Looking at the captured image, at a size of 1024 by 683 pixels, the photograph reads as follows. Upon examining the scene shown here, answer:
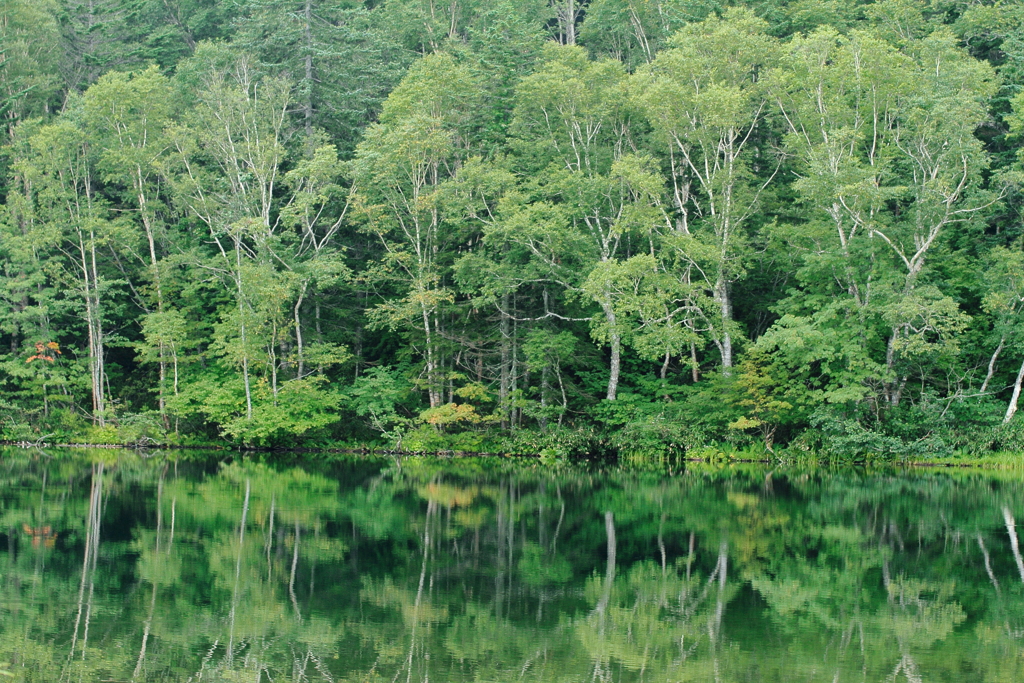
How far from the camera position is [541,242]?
33.2m

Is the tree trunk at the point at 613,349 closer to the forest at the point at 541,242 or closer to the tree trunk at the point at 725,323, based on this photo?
the forest at the point at 541,242

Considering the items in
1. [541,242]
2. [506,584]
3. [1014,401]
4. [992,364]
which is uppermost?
[541,242]

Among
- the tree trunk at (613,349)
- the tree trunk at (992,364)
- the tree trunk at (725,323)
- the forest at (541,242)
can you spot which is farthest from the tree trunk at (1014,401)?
the tree trunk at (613,349)

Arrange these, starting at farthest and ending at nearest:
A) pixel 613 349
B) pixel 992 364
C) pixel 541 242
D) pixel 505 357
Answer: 1. pixel 505 357
2. pixel 613 349
3. pixel 541 242
4. pixel 992 364

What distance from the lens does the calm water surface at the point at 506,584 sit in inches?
367

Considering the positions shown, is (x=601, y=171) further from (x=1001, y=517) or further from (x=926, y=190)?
(x=1001, y=517)

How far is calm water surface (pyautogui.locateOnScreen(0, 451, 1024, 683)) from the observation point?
933 centimetres

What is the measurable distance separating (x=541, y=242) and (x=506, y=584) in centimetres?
2128

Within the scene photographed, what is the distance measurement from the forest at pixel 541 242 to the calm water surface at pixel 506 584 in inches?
381

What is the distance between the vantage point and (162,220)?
39.2m

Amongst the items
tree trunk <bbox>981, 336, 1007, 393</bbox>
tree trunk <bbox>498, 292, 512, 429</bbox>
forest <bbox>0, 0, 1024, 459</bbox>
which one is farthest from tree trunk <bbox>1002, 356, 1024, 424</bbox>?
tree trunk <bbox>498, 292, 512, 429</bbox>

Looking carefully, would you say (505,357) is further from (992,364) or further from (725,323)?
(992,364)

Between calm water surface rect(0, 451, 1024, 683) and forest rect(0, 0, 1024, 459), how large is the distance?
31.8ft

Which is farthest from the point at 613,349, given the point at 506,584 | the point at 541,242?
the point at 506,584
